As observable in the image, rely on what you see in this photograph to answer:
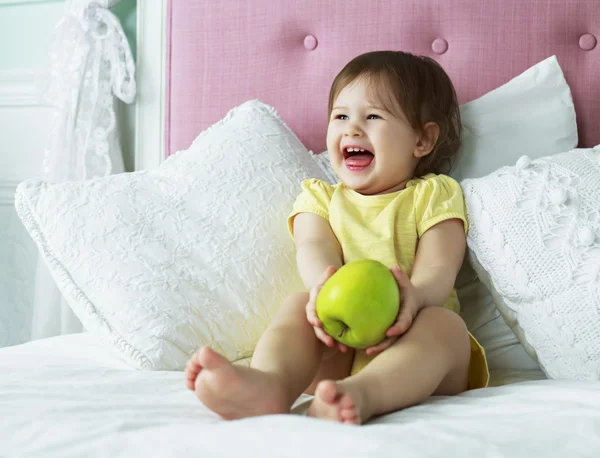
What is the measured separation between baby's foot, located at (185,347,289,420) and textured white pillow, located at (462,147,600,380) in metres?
0.51

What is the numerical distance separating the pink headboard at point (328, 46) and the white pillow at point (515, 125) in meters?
0.09

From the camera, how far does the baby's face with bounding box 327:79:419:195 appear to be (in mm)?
1370

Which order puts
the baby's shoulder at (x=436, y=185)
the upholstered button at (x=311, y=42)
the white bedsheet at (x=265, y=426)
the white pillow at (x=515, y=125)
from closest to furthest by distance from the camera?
the white bedsheet at (x=265, y=426), the baby's shoulder at (x=436, y=185), the white pillow at (x=515, y=125), the upholstered button at (x=311, y=42)

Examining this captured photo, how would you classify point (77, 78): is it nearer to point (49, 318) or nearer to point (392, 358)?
point (49, 318)

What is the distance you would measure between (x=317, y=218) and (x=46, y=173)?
931 mm

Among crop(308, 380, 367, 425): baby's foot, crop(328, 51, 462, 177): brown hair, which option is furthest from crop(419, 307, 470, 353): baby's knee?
crop(328, 51, 462, 177): brown hair

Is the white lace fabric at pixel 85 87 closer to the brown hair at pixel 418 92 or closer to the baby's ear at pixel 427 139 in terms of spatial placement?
the brown hair at pixel 418 92

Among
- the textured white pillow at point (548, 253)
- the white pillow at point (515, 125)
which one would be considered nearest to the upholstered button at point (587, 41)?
the white pillow at point (515, 125)

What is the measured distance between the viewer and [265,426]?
744 millimetres

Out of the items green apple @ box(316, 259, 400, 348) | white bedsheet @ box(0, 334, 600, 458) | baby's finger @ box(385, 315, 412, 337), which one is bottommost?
white bedsheet @ box(0, 334, 600, 458)

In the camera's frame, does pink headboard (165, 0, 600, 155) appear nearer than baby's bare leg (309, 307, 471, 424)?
No

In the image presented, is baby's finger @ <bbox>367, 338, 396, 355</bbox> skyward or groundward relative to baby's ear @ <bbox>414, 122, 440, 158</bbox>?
groundward

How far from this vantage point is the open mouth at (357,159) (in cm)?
138

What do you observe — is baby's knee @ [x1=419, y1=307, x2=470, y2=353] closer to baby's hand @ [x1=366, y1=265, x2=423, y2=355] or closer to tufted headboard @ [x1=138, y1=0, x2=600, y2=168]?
baby's hand @ [x1=366, y1=265, x2=423, y2=355]
